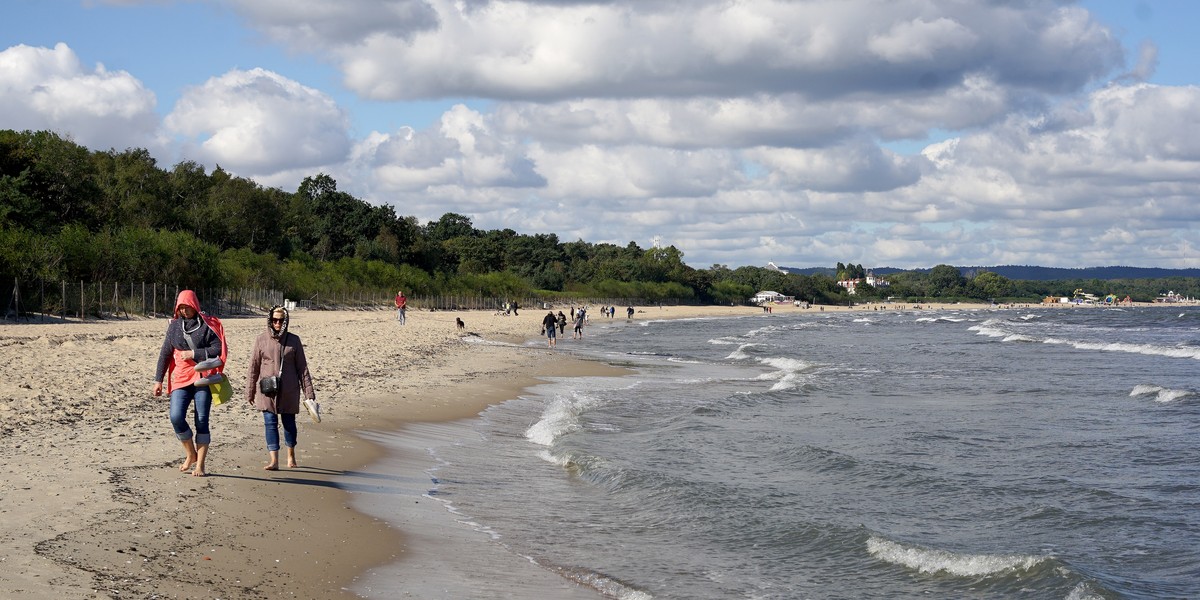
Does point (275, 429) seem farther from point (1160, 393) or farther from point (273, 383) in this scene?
point (1160, 393)

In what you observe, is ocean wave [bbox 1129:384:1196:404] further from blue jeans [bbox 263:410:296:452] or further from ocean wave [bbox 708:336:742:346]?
ocean wave [bbox 708:336:742:346]

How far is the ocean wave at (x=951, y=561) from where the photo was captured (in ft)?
30.7

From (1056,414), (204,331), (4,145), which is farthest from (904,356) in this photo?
(4,145)

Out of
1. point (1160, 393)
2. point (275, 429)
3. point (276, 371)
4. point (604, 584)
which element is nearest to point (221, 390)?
point (276, 371)

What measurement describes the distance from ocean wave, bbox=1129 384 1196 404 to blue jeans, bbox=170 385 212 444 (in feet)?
70.9

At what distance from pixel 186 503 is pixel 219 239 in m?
83.6

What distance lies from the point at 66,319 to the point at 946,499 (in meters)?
36.3

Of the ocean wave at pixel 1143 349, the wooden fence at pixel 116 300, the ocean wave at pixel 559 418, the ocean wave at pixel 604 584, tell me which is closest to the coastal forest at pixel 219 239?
the wooden fence at pixel 116 300

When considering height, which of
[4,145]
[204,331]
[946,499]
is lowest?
[946,499]

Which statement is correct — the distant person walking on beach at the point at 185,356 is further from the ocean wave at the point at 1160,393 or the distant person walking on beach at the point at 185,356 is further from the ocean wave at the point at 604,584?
the ocean wave at the point at 1160,393

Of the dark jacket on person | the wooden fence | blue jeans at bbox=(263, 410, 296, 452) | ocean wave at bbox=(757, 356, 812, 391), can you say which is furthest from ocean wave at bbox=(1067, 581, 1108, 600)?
the wooden fence

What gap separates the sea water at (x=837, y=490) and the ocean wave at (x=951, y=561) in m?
0.02

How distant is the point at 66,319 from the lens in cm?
3928

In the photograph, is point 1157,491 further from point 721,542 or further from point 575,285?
point 575,285
